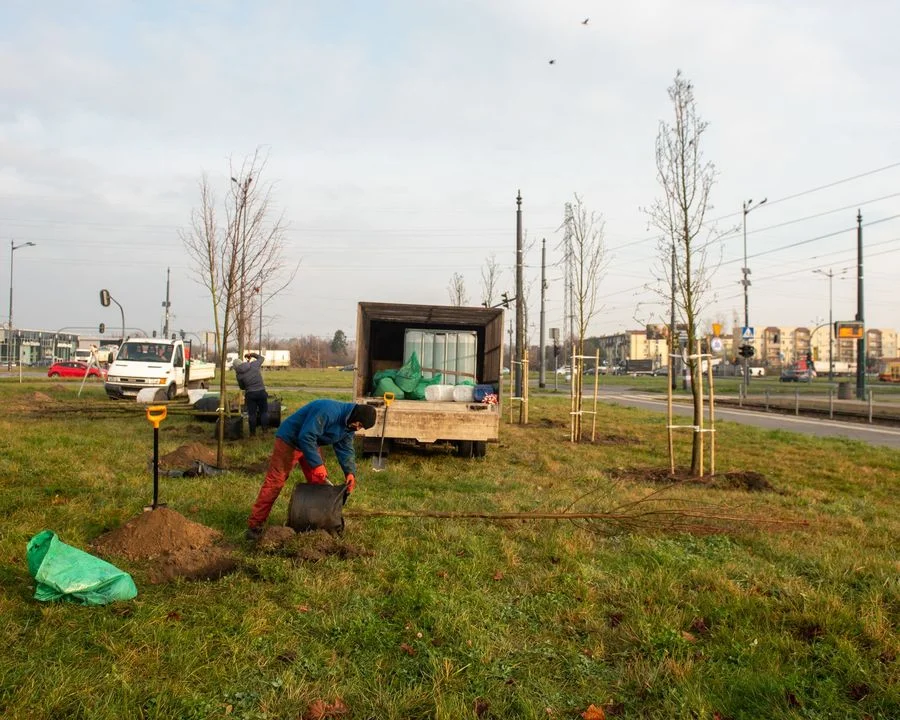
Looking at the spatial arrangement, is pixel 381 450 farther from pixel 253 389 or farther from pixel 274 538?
pixel 253 389

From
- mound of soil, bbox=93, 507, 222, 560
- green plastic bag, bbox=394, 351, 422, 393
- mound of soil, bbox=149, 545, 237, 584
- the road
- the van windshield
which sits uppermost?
the van windshield

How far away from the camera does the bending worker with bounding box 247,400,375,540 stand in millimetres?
6105

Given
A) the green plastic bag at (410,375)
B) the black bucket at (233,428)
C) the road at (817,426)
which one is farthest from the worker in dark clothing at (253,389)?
the road at (817,426)

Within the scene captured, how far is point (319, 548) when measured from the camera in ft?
18.4

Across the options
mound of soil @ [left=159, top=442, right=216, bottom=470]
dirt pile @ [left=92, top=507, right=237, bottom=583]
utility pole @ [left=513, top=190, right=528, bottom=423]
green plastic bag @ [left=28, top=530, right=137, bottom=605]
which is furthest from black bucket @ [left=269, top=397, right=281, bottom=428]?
green plastic bag @ [left=28, top=530, right=137, bottom=605]

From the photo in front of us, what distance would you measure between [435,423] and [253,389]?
4459 millimetres

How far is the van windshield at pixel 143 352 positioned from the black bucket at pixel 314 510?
18.3 meters

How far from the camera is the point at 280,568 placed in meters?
5.07

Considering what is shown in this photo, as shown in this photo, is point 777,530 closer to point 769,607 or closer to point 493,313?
point 769,607

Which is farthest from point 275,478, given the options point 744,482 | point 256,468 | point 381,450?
point 744,482

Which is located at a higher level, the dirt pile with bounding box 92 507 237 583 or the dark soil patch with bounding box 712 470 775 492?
the dirt pile with bounding box 92 507 237 583

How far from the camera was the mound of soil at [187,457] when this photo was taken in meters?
9.77

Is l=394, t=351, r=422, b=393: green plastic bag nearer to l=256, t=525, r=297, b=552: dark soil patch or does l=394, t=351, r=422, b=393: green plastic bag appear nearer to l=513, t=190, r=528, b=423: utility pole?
l=513, t=190, r=528, b=423: utility pole

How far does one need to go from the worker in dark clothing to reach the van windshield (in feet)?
33.5
